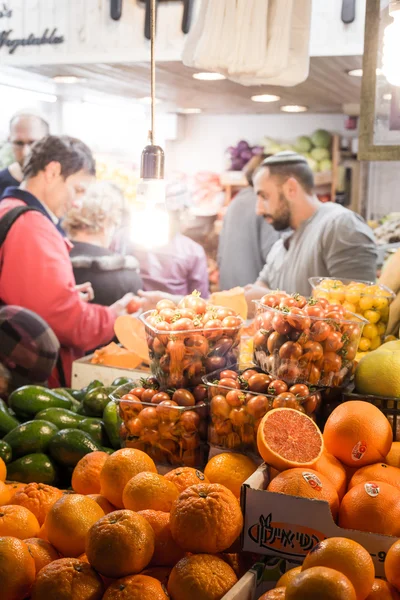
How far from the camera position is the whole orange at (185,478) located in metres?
1.68

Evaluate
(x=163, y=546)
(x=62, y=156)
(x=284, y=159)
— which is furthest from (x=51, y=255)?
(x=163, y=546)

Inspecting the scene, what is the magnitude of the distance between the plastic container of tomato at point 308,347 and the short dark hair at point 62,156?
3.38 meters

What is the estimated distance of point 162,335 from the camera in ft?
6.41

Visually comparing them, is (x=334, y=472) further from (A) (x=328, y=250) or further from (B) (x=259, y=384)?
(A) (x=328, y=250)

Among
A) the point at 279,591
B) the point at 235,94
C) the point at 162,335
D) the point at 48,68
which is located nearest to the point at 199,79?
the point at 235,94

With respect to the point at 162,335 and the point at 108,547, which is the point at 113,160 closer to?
the point at 162,335

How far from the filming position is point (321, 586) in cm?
116

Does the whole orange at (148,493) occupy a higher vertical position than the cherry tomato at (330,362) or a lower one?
lower

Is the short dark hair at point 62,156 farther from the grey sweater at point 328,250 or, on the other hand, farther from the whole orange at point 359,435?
the whole orange at point 359,435

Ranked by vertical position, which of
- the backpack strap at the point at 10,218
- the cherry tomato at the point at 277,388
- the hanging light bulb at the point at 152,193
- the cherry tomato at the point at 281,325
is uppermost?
the hanging light bulb at the point at 152,193

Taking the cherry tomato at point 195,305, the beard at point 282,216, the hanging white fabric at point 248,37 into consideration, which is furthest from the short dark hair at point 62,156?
the cherry tomato at point 195,305

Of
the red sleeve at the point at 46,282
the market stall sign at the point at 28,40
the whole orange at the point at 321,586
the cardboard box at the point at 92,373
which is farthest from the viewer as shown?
the red sleeve at the point at 46,282

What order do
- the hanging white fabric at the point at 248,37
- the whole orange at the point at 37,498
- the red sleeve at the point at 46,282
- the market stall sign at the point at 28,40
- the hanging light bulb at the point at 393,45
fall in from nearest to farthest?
the whole orange at the point at 37,498 → the hanging light bulb at the point at 393,45 → the hanging white fabric at the point at 248,37 → the market stall sign at the point at 28,40 → the red sleeve at the point at 46,282

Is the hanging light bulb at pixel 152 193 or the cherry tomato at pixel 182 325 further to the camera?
the hanging light bulb at pixel 152 193
